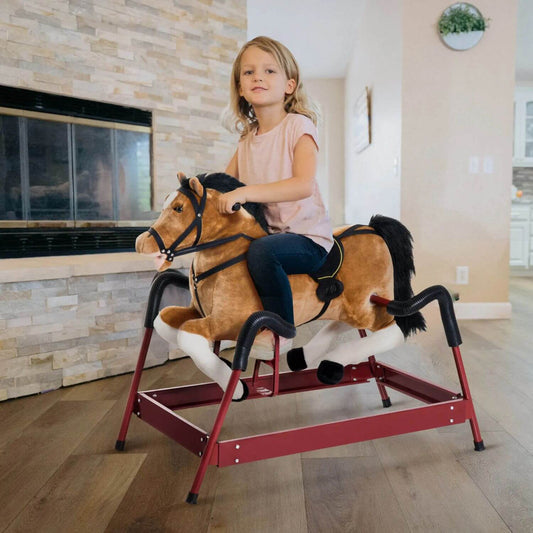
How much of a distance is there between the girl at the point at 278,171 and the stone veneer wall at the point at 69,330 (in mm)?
992

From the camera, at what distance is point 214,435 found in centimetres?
118

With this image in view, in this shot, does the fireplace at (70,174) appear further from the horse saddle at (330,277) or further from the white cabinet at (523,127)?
the white cabinet at (523,127)

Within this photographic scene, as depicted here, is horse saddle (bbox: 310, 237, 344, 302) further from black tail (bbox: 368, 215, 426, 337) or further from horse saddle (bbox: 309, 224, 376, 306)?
black tail (bbox: 368, 215, 426, 337)

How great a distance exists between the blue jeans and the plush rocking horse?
0.04m

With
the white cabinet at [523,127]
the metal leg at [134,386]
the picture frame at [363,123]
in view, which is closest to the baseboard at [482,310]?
the picture frame at [363,123]

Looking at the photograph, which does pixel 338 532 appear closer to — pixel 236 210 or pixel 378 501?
pixel 378 501

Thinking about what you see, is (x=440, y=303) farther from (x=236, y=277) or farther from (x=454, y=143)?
(x=454, y=143)

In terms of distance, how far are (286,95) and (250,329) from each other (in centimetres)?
65

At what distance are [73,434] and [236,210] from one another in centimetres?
89

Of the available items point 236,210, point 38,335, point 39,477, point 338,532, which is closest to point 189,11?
point 38,335

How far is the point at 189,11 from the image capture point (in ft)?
10.5

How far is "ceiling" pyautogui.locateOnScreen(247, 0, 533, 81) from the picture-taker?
4.76 m

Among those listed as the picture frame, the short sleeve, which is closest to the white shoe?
the short sleeve

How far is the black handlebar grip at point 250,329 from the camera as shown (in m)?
1.19
